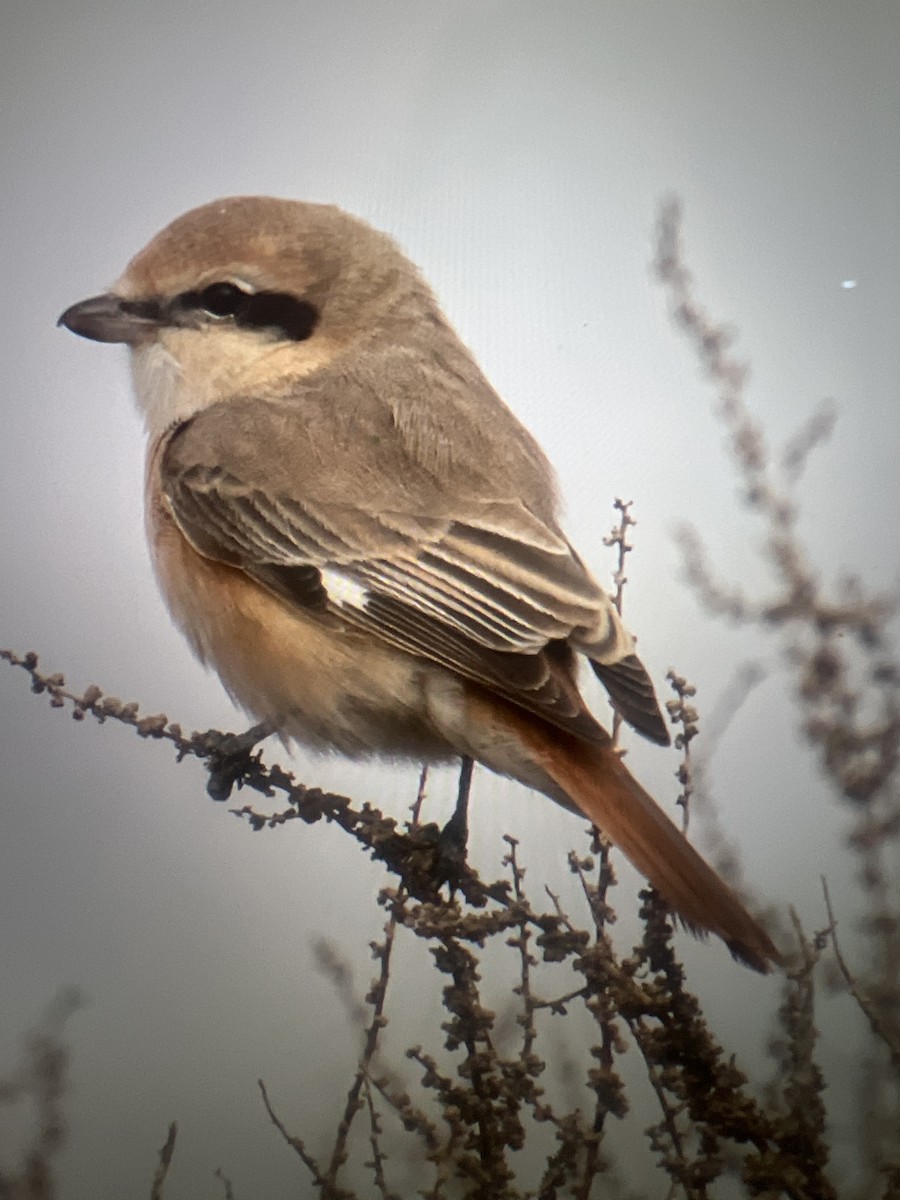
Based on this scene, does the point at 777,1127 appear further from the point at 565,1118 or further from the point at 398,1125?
the point at 398,1125

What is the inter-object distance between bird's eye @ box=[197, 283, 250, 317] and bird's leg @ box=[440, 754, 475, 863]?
0.73 metres

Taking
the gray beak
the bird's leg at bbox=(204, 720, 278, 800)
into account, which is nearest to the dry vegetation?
the bird's leg at bbox=(204, 720, 278, 800)

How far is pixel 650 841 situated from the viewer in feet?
4.46

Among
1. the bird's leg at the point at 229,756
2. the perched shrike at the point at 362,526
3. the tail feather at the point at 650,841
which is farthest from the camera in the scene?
the bird's leg at the point at 229,756

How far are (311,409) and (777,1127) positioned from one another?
3.66ft

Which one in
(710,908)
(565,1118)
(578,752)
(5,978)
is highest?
(578,752)

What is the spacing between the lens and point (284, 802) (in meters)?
1.75

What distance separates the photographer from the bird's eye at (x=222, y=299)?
1723 mm

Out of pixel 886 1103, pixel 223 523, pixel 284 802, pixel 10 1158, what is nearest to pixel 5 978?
pixel 10 1158

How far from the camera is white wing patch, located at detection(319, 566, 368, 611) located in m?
1.53

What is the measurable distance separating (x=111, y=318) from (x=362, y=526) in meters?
0.50

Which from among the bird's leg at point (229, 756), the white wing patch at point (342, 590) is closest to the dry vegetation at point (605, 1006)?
the bird's leg at point (229, 756)

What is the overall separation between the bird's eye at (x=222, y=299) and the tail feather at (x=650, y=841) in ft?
2.55

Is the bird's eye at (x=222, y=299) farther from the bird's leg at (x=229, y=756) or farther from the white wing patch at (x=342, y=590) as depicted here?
the bird's leg at (x=229, y=756)
